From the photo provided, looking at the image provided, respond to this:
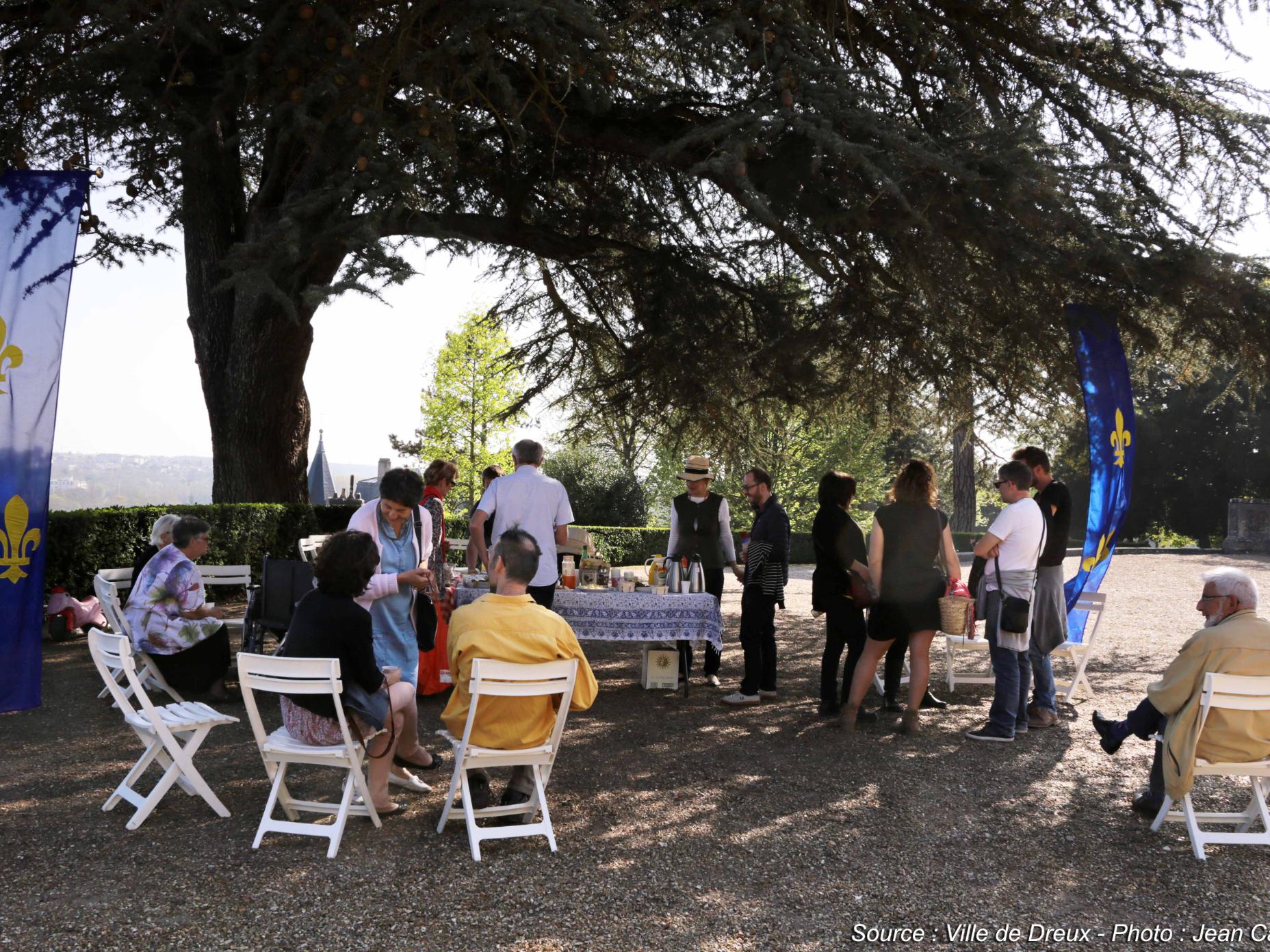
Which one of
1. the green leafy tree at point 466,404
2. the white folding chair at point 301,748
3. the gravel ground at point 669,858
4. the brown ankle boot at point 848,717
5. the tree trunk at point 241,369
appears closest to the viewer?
the gravel ground at point 669,858

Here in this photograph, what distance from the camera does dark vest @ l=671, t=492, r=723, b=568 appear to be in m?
8.21

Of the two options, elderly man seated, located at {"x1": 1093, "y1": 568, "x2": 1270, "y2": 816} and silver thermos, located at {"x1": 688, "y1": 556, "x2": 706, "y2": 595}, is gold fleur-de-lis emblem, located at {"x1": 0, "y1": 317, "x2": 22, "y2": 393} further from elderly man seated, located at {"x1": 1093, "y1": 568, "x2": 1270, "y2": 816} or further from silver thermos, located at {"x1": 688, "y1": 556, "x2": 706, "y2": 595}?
elderly man seated, located at {"x1": 1093, "y1": 568, "x2": 1270, "y2": 816}

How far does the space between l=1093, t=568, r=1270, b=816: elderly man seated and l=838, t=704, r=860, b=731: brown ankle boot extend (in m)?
2.35

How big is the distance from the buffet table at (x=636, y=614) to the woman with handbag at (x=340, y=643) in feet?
9.39

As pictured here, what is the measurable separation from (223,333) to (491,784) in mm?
7844

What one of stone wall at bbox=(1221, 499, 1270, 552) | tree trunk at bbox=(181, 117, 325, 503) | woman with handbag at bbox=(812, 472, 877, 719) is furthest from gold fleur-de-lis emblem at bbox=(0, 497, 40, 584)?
stone wall at bbox=(1221, 499, 1270, 552)

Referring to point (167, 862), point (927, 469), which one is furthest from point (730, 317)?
point (167, 862)

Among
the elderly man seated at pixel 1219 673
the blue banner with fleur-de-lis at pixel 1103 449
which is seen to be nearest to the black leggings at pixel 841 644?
the blue banner with fleur-de-lis at pixel 1103 449

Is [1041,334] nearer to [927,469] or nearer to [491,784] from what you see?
[927,469]

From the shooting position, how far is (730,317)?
11078 mm

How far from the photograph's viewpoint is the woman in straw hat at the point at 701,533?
8219 millimetres

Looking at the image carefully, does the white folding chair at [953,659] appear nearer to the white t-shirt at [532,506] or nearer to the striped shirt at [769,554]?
the striped shirt at [769,554]

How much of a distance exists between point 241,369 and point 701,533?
19.2ft

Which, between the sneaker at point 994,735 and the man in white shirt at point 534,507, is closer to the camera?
the sneaker at point 994,735
